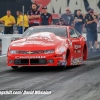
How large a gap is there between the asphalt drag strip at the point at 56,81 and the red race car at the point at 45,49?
0.84 feet

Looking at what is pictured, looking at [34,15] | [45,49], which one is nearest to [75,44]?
[45,49]

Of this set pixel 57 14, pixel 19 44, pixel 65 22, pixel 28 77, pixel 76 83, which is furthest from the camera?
pixel 57 14

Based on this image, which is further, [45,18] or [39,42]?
[45,18]

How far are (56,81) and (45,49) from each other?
7.93 ft

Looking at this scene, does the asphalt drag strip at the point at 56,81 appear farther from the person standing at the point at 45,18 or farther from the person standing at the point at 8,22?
the person standing at the point at 8,22

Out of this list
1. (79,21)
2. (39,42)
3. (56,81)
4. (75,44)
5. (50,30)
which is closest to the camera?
(56,81)

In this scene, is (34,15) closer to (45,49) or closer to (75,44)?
(75,44)

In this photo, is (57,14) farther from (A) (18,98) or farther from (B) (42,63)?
(A) (18,98)

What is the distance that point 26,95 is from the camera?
9.55 meters

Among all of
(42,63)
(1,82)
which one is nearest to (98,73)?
(42,63)

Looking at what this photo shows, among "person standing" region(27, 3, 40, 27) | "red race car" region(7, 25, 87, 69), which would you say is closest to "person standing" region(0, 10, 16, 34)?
"person standing" region(27, 3, 40, 27)

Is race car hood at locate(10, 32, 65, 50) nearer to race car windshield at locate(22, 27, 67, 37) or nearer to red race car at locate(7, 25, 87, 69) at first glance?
red race car at locate(7, 25, 87, 69)

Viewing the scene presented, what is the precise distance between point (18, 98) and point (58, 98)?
0.68m

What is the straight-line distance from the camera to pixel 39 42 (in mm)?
14586
